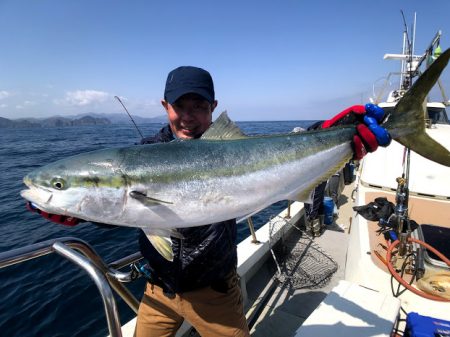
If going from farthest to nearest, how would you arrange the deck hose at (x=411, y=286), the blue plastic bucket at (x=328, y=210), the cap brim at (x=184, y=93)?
the blue plastic bucket at (x=328, y=210) → the deck hose at (x=411, y=286) → the cap brim at (x=184, y=93)

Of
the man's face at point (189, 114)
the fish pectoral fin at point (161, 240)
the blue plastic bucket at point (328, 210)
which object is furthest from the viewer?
the blue plastic bucket at point (328, 210)

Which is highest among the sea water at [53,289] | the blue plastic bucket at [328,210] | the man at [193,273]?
the man at [193,273]

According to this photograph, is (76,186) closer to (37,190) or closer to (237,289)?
(37,190)

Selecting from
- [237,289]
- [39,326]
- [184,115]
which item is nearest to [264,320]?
[237,289]

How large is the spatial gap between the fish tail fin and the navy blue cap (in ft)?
5.76

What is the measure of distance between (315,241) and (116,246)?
21.5 feet

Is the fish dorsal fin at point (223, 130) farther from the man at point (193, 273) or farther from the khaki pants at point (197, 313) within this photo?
the khaki pants at point (197, 313)

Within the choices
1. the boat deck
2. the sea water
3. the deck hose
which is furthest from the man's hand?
the sea water

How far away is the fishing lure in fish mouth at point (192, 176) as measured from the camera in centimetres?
212

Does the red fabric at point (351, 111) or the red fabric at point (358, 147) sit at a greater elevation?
the red fabric at point (351, 111)

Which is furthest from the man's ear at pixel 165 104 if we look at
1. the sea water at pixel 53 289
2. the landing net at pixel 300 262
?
the sea water at pixel 53 289

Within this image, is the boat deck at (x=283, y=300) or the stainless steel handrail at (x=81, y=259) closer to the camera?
the stainless steel handrail at (x=81, y=259)

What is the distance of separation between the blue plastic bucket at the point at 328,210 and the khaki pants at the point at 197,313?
5.65 m

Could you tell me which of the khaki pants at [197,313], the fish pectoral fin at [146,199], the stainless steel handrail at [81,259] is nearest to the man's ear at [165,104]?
the fish pectoral fin at [146,199]
